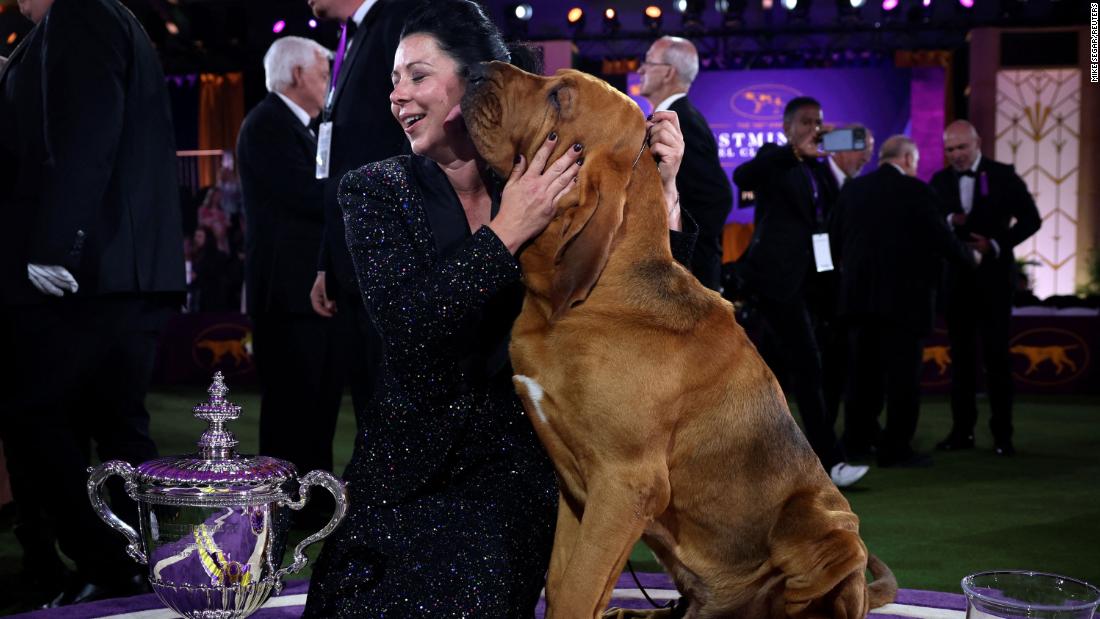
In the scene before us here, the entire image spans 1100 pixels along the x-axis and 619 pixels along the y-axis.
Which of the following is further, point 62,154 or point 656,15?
point 656,15

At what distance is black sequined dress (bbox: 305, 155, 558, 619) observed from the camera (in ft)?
7.88

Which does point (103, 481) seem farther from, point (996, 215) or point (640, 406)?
point (996, 215)

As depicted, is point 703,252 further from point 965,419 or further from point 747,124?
point 747,124

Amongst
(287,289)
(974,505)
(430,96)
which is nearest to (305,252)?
(287,289)

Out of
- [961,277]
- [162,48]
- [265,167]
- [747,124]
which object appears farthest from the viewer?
[747,124]

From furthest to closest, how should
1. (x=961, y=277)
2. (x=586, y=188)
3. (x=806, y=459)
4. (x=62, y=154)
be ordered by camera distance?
(x=961, y=277)
(x=62, y=154)
(x=806, y=459)
(x=586, y=188)

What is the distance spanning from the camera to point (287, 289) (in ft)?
16.0

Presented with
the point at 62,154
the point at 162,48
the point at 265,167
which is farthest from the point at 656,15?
the point at 62,154

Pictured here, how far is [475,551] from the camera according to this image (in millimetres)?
2438

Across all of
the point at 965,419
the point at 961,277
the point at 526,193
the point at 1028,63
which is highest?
the point at 1028,63

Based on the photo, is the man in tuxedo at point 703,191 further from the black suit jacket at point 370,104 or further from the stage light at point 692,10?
the stage light at point 692,10

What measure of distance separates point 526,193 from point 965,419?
6.35 metres

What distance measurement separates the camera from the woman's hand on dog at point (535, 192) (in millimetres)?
2105

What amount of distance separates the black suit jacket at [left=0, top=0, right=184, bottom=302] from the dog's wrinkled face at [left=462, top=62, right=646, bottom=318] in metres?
1.69
